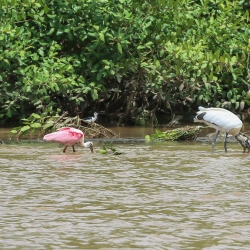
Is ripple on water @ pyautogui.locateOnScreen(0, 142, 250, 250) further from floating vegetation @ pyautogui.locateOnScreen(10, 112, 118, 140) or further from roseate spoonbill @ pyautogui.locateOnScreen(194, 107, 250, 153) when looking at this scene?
floating vegetation @ pyautogui.locateOnScreen(10, 112, 118, 140)

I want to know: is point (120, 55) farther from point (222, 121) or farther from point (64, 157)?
point (64, 157)

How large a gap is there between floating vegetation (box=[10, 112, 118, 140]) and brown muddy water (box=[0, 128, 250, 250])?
1.43 metres

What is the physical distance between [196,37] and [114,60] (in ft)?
5.05

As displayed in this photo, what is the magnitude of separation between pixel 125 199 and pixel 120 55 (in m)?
7.26

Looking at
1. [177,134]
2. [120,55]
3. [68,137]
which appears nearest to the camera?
[68,137]

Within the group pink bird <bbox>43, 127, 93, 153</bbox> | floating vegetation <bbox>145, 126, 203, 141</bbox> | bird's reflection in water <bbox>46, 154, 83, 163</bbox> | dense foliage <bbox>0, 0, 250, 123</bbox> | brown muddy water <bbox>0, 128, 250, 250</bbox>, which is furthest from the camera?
dense foliage <bbox>0, 0, 250, 123</bbox>

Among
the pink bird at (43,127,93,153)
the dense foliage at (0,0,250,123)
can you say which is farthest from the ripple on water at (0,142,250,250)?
the dense foliage at (0,0,250,123)

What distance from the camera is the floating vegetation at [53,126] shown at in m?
13.0

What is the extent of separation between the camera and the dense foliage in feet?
45.7

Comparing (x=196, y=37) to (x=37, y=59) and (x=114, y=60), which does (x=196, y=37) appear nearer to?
(x=114, y=60)

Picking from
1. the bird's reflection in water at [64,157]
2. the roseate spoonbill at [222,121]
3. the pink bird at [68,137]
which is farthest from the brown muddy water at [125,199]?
the roseate spoonbill at [222,121]

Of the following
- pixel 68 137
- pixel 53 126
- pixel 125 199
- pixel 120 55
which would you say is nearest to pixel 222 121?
pixel 68 137

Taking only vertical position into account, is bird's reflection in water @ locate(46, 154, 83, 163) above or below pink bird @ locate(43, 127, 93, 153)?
below

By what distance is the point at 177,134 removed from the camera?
13.1 meters
